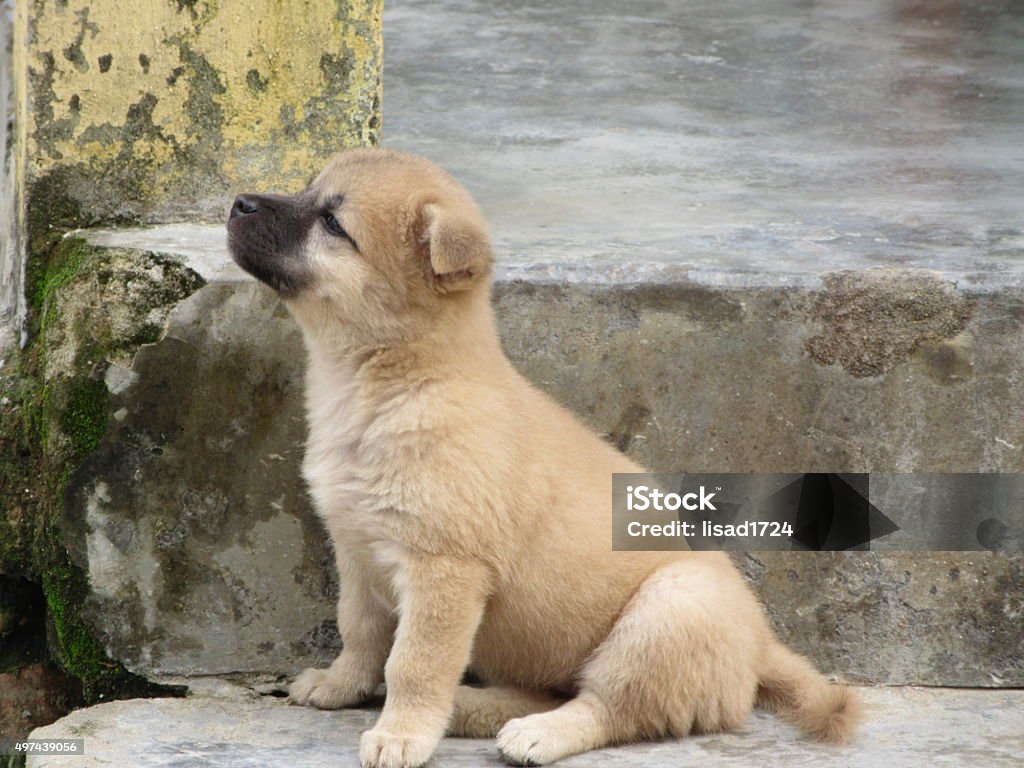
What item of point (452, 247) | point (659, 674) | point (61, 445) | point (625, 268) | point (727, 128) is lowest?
point (659, 674)

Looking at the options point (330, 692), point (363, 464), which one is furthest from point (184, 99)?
point (330, 692)

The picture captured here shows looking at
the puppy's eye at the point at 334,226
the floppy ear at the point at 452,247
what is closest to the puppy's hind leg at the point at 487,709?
the floppy ear at the point at 452,247

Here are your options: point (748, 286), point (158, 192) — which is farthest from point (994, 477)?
point (158, 192)

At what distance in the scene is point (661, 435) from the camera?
4.19 m

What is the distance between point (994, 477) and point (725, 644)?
112 centimetres

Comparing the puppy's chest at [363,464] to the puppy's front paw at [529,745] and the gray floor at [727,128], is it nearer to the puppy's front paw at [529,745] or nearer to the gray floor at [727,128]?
the puppy's front paw at [529,745]

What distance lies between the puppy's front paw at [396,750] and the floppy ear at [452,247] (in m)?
1.11

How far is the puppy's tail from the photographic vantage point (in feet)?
12.1

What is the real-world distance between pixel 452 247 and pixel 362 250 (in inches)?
11.3

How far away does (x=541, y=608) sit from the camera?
3.63m

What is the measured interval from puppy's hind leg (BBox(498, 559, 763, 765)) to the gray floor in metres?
1.04

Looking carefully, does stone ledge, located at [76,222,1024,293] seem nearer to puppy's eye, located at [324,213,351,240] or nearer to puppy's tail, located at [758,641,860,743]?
puppy's eye, located at [324,213,351,240]

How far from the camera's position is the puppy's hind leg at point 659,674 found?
3537mm

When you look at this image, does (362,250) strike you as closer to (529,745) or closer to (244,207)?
(244,207)
